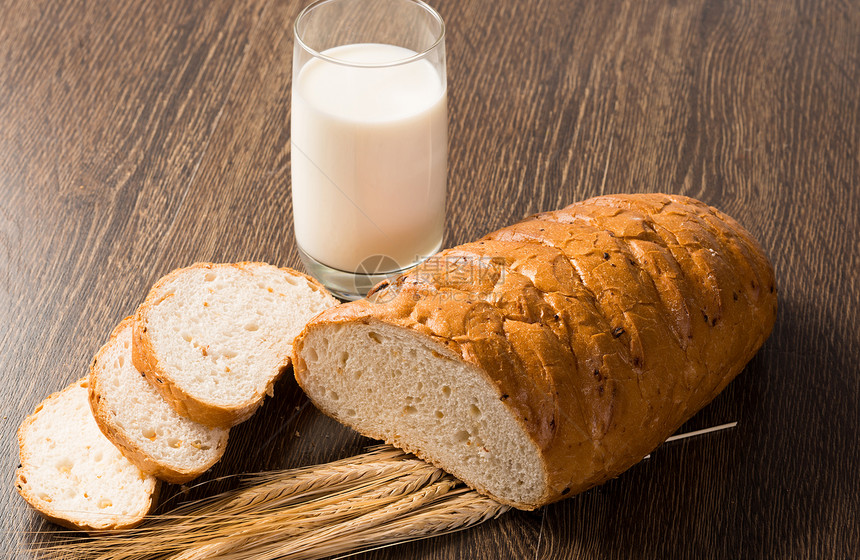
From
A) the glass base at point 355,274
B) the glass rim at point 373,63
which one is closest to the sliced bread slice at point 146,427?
the glass base at point 355,274

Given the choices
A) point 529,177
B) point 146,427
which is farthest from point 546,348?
point 529,177

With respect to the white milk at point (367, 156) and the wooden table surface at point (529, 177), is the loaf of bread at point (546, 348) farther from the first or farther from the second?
Result: the white milk at point (367, 156)

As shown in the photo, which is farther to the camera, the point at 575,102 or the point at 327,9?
the point at 575,102

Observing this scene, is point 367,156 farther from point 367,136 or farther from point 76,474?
point 76,474

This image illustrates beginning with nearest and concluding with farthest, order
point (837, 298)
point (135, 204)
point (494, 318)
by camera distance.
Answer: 1. point (494, 318)
2. point (837, 298)
3. point (135, 204)

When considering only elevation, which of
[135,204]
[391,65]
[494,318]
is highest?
[391,65]

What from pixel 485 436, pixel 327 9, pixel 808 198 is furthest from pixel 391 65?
pixel 808 198

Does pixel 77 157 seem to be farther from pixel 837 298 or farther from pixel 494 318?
pixel 837 298
